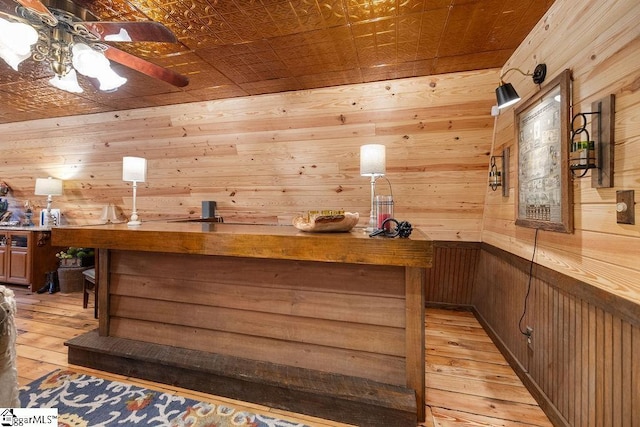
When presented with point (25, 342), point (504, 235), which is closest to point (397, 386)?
point (504, 235)

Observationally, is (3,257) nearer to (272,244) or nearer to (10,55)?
(10,55)

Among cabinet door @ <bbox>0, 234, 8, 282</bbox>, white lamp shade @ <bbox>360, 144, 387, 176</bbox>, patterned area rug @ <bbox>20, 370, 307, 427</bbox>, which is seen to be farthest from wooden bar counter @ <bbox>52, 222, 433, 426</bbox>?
cabinet door @ <bbox>0, 234, 8, 282</bbox>

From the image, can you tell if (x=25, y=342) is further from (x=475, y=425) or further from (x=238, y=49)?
(x=475, y=425)

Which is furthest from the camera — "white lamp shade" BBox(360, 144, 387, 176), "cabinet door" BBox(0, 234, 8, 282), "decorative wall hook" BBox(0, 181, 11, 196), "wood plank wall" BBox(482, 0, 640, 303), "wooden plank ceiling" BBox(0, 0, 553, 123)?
"decorative wall hook" BBox(0, 181, 11, 196)

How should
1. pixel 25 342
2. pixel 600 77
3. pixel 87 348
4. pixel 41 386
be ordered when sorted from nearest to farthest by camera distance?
pixel 600 77
pixel 41 386
pixel 87 348
pixel 25 342

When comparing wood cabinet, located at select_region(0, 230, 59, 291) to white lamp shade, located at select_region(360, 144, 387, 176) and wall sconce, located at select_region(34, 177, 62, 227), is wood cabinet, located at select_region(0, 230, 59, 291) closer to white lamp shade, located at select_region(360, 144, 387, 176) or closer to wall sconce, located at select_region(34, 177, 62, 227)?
wall sconce, located at select_region(34, 177, 62, 227)

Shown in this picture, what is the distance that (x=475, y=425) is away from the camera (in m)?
1.56

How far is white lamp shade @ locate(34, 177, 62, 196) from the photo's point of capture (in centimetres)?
375

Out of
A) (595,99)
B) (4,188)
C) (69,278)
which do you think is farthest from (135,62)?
(4,188)

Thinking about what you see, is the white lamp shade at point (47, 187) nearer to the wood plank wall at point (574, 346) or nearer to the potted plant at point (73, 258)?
the potted plant at point (73, 258)

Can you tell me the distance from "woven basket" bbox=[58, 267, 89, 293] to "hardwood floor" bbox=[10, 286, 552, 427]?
56 centimetres

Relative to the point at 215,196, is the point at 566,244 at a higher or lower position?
lower

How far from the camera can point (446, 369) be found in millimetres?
2098

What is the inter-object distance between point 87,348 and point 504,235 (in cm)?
325
